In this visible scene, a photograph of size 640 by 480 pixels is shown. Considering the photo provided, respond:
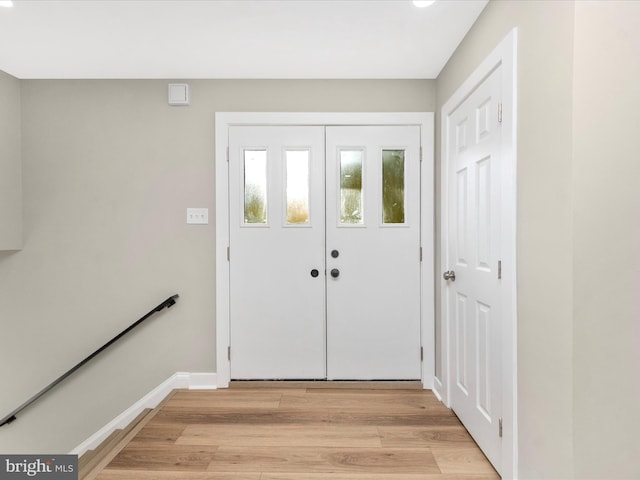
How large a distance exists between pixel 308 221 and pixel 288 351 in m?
1.00

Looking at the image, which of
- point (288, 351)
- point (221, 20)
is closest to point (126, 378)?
point (288, 351)

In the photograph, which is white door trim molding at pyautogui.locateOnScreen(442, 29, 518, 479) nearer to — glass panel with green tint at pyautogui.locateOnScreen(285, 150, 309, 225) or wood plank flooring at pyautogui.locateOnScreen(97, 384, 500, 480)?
wood plank flooring at pyautogui.locateOnScreen(97, 384, 500, 480)

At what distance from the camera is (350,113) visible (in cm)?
287

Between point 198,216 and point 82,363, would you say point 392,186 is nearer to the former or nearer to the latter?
point 198,216

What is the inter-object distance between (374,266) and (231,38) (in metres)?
1.80

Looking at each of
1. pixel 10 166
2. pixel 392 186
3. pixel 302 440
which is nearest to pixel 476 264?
pixel 392 186

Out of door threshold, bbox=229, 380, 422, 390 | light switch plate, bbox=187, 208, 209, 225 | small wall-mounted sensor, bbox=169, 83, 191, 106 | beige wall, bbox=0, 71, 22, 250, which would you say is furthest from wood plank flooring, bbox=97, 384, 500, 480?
small wall-mounted sensor, bbox=169, 83, 191, 106

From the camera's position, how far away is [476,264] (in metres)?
2.10

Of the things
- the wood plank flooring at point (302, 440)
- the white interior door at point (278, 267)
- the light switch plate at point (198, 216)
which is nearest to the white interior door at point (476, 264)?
the wood plank flooring at point (302, 440)

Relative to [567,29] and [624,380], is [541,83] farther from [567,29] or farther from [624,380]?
[624,380]

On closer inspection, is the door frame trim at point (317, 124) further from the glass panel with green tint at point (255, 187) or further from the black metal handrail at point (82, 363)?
the black metal handrail at point (82, 363)

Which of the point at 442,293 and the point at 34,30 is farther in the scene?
the point at 442,293

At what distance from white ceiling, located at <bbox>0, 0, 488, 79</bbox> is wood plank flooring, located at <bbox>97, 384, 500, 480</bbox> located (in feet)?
7.67

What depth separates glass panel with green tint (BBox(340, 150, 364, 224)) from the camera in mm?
2912
